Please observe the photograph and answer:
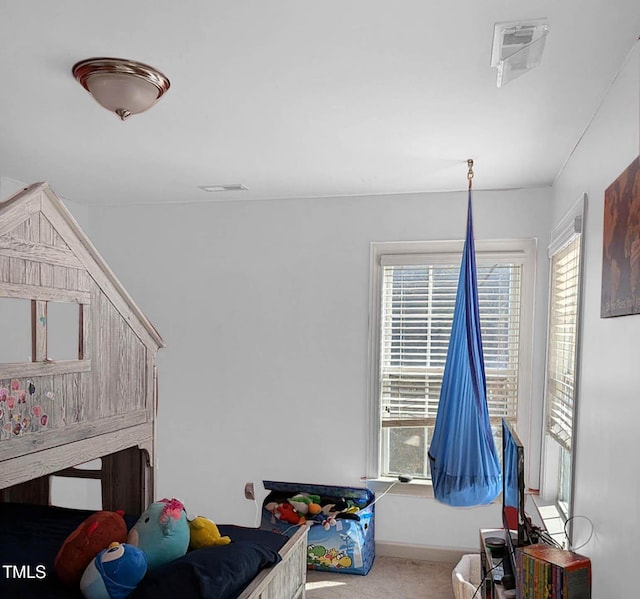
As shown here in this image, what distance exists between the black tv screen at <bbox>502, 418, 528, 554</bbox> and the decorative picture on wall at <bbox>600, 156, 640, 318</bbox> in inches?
25.9

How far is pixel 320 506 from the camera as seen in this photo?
142 inches

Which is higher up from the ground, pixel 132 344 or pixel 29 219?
pixel 29 219

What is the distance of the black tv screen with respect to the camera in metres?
2.20

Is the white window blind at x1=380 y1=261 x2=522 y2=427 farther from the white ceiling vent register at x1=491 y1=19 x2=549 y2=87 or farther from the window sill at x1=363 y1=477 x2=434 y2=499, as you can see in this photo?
the white ceiling vent register at x1=491 y1=19 x2=549 y2=87

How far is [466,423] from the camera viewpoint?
3096mm

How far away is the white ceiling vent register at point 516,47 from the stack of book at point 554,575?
159cm

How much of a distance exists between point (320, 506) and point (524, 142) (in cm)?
238

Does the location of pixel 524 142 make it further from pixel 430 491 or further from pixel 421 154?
pixel 430 491

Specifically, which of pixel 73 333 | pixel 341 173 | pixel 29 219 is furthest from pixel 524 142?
pixel 73 333

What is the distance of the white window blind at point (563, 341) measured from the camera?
2.64 metres

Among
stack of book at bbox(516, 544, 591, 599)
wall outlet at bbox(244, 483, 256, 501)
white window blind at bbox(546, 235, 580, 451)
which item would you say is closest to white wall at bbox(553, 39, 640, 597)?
stack of book at bbox(516, 544, 591, 599)

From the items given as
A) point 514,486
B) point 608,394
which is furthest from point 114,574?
point 608,394

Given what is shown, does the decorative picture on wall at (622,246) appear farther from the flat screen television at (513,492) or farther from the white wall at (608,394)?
the flat screen television at (513,492)

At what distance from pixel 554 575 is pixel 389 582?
166 cm
